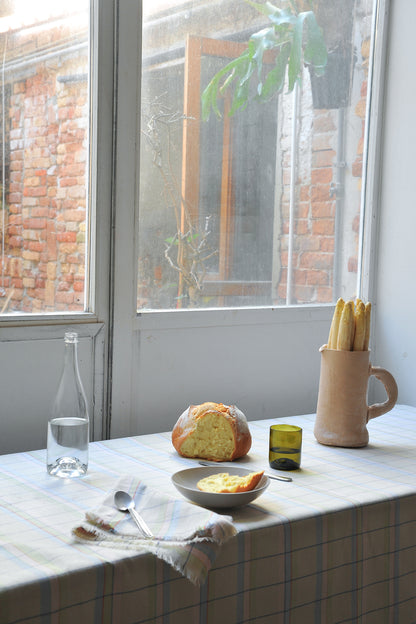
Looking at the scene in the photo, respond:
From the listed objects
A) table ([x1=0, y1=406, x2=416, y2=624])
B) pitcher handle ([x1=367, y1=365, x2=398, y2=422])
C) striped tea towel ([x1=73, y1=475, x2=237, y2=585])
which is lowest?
table ([x1=0, y1=406, x2=416, y2=624])

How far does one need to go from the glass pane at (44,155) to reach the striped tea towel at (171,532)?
0.64 metres

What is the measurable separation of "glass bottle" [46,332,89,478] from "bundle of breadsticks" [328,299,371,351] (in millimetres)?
541

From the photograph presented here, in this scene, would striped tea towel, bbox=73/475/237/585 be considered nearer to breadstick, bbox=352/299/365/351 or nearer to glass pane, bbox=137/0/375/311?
breadstick, bbox=352/299/365/351

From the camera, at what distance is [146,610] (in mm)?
886

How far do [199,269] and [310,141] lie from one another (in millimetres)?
515

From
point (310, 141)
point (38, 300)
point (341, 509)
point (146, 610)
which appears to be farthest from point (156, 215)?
point (146, 610)

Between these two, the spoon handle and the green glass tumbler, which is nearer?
the spoon handle

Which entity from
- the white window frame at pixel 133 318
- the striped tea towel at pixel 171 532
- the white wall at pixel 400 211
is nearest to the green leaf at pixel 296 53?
the white wall at pixel 400 211

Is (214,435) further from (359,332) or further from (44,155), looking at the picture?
(44,155)

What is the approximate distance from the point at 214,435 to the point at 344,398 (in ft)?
0.96

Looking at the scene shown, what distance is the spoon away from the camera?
0.94 meters

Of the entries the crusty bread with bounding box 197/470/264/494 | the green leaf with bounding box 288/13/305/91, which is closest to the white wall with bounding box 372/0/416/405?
the green leaf with bounding box 288/13/305/91

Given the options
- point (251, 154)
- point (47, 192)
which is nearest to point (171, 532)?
point (47, 192)

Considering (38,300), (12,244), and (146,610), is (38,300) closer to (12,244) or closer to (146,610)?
(12,244)
